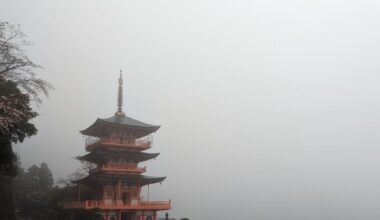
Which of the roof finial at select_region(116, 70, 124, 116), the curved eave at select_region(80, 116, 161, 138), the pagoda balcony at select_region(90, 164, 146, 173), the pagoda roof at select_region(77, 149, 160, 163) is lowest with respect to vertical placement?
the pagoda balcony at select_region(90, 164, 146, 173)

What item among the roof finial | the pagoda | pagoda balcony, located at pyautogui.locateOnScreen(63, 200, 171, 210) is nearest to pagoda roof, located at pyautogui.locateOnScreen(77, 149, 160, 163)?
the pagoda

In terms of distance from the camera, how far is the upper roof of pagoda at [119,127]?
180 ft

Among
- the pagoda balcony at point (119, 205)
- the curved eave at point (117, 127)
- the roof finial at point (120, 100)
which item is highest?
the roof finial at point (120, 100)

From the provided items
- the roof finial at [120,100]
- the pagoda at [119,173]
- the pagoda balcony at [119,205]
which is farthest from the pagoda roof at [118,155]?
the roof finial at [120,100]

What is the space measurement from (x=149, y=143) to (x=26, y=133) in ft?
74.4

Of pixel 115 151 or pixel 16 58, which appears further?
pixel 115 151

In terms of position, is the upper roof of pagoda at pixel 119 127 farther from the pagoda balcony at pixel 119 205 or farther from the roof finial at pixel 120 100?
the pagoda balcony at pixel 119 205

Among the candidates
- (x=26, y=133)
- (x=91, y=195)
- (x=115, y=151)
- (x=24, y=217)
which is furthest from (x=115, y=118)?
(x=26, y=133)

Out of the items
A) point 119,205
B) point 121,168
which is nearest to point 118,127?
point 121,168

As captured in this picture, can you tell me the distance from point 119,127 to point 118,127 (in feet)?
0.42

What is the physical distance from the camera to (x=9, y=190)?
1661 inches

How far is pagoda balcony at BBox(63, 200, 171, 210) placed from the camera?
4881 centimetres

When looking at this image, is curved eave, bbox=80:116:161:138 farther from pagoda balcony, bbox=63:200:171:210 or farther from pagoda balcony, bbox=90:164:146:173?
pagoda balcony, bbox=63:200:171:210

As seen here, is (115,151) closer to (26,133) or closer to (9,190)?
(9,190)
